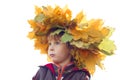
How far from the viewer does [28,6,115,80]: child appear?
10.4 ft

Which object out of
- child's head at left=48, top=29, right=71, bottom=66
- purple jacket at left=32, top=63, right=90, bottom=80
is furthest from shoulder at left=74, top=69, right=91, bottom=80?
child's head at left=48, top=29, right=71, bottom=66

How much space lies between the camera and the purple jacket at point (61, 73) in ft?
10.3

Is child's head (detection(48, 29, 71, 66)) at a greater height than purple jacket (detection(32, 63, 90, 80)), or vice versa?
child's head (detection(48, 29, 71, 66))

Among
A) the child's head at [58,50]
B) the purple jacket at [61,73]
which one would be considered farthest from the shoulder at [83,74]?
the child's head at [58,50]

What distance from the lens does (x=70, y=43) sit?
3.17 m

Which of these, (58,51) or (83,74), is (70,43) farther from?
(83,74)

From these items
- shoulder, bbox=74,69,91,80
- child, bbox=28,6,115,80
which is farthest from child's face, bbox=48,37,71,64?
shoulder, bbox=74,69,91,80

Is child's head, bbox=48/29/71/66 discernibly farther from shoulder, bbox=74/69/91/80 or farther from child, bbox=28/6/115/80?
shoulder, bbox=74/69/91/80

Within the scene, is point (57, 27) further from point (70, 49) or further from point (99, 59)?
point (99, 59)

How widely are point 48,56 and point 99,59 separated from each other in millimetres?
370

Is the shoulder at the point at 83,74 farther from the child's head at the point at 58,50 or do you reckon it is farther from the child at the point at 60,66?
the child's head at the point at 58,50

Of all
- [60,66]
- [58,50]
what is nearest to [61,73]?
[60,66]

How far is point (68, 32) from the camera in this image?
3.16 m

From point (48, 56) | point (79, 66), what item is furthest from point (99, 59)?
point (48, 56)
